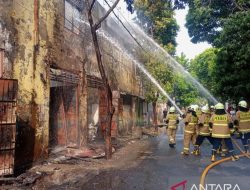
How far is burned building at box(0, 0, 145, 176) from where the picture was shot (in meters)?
8.07

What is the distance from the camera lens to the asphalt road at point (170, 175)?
22.5 ft

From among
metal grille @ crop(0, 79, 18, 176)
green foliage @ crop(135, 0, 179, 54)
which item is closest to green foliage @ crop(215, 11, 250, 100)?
green foliage @ crop(135, 0, 179, 54)

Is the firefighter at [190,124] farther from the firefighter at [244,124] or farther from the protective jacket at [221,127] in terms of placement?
the protective jacket at [221,127]

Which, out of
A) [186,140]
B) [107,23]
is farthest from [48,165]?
[107,23]

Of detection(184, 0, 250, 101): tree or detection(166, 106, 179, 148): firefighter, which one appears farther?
detection(184, 0, 250, 101): tree

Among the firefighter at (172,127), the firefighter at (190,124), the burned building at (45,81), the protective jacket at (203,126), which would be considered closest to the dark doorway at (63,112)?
the burned building at (45,81)

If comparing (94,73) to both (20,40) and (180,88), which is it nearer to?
(20,40)

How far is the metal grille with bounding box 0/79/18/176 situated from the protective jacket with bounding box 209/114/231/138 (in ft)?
19.4

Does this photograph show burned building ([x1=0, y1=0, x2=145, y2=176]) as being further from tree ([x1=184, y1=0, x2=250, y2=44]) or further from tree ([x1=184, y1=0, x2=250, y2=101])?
tree ([x1=184, y1=0, x2=250, y2=44])

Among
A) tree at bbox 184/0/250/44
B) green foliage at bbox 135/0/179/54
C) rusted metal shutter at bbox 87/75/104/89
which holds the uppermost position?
green foliage at bbox 135/0/179/54

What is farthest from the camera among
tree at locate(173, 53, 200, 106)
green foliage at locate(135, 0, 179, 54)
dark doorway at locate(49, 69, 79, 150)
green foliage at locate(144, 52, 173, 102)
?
tree at locate(173, 53, 200, 106)

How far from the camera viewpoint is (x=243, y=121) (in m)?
11.8

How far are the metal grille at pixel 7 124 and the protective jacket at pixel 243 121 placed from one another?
25.3 ft

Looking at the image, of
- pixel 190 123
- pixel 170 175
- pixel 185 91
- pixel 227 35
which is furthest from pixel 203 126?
pixel 185 91
